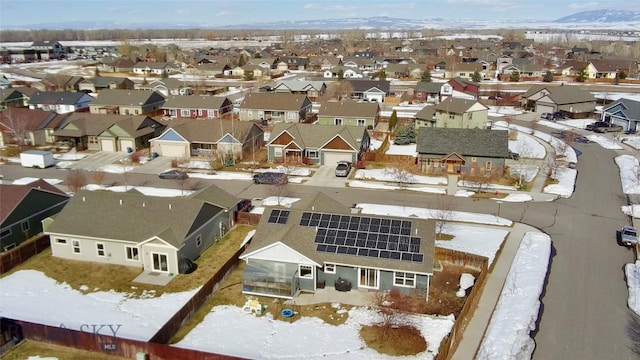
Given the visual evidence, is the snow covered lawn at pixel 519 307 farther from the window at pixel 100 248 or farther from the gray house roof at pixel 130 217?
the window at pixel 100 248

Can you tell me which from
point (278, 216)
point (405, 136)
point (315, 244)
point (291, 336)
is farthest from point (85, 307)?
point (405, 136)

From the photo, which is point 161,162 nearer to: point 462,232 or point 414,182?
point 414,182

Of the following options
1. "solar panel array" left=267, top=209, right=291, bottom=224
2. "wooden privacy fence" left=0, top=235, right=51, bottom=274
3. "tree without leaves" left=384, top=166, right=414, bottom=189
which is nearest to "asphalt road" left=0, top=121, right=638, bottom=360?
"tree without leaves" left=384, top=166, right=414, bottom=189

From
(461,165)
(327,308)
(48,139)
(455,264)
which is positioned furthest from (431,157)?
(48,139)

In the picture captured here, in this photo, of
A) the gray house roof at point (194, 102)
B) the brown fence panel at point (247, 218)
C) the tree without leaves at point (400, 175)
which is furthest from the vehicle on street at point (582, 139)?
the gray house roof at point (194, 102)

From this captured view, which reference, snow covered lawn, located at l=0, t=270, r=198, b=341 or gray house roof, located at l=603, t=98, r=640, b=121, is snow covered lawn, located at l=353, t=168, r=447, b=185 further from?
gray house roof, located at l=603, t=98, r=640, b=121

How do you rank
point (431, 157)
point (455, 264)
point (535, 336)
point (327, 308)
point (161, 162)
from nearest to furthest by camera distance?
1. point (535, 336)
2. point (327, 308)
3. point (455, 264)
4. point (431, 157)
5. point (161, 162)
